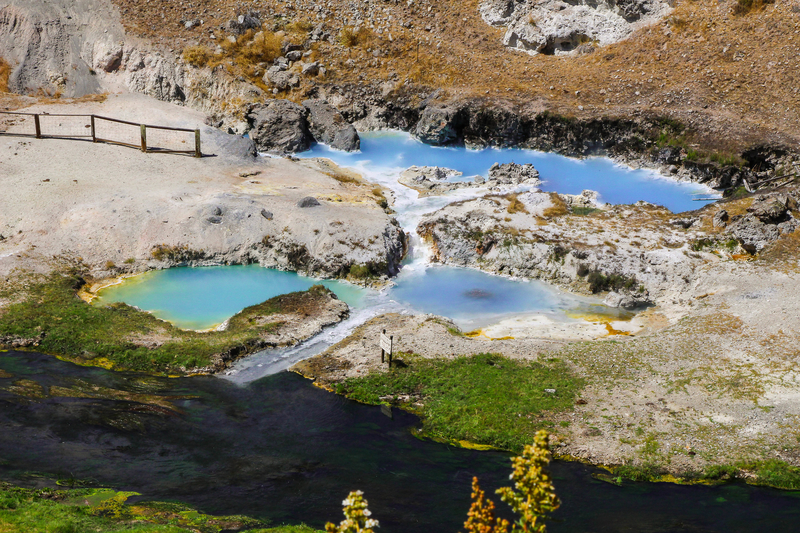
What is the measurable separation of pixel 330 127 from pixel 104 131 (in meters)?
14.0

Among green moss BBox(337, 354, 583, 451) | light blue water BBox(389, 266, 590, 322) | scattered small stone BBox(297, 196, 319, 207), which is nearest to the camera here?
green moss BBox(337, 354, 583, 451)

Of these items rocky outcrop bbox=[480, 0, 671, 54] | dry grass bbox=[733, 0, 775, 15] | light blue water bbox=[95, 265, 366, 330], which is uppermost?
dry grass bbox=[733, 0, 775, 15]

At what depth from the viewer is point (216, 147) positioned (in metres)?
39.2

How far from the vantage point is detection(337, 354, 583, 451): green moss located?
18.9m

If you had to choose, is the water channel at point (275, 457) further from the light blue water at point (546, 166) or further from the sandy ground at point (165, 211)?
the light blue water at point (546, 166)

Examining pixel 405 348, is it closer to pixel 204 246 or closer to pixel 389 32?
pixel 204 246

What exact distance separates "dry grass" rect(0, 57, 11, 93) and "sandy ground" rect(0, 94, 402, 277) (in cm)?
947

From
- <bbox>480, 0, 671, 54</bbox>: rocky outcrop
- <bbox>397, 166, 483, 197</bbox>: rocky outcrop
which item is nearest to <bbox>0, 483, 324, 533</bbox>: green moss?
<bbox>397, 166, 483, 197</bbox>: rocky outcrop

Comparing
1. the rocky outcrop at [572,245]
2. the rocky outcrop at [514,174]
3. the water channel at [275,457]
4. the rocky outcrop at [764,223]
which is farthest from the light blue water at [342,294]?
the rocky outcrop at [514,174]

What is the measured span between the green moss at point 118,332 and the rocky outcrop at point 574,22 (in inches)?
1346

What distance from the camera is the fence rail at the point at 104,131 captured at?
124 ft

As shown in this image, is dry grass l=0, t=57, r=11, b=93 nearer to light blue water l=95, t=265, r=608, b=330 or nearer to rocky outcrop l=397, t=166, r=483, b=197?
light blue water l=95, t=265, r=608, b=330

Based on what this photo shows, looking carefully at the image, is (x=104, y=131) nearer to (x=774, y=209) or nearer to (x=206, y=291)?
(x=206, y=291)

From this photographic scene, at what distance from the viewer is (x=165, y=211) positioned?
102 ft
